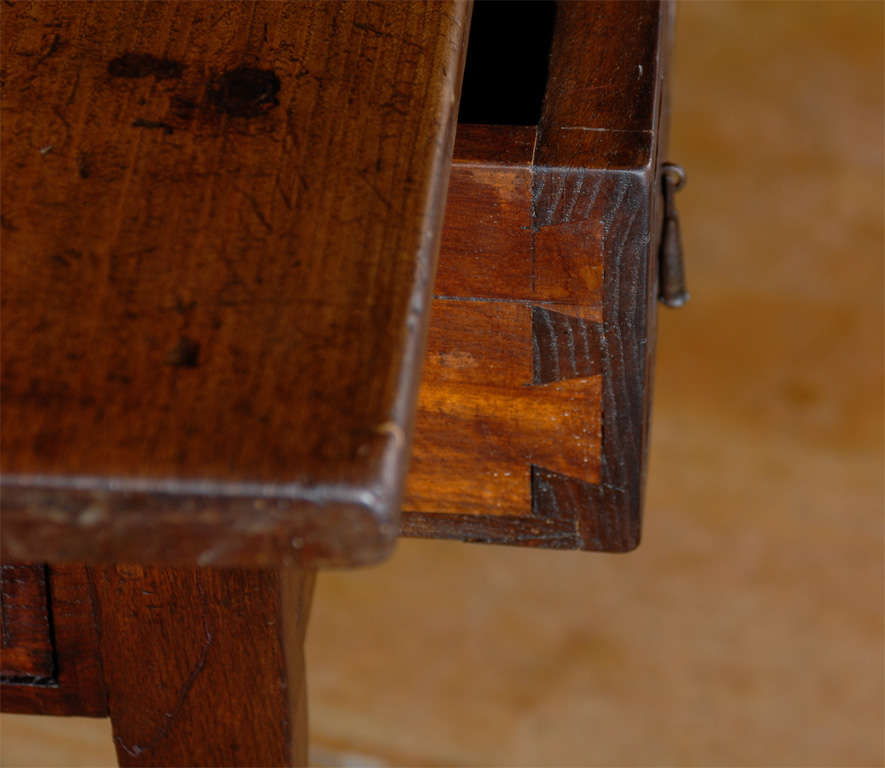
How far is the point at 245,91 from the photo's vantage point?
17.7 inches

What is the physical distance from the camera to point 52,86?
1.50 feet

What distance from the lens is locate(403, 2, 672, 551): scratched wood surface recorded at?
0.67 meters

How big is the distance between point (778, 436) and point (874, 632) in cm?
34

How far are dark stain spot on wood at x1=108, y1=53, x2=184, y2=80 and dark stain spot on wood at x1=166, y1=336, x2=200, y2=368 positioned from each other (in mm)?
131

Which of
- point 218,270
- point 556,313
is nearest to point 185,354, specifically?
point 218,270

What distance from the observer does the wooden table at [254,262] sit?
0.36 m

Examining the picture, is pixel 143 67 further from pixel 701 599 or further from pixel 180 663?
pixel 701 599

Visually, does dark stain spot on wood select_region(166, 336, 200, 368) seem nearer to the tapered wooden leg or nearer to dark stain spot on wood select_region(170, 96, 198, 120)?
dark stain spot on wood select_region(170, 96, 198, 120)

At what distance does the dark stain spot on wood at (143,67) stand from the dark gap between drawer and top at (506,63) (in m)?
0.45

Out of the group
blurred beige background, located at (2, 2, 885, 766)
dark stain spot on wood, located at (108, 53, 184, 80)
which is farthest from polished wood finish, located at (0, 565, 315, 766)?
blurred beige background, located at (2, 2, 885, 766)

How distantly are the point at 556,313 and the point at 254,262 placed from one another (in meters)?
0.35

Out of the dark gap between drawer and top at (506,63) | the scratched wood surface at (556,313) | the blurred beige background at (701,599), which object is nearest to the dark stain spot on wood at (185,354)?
the scratched wood surface at (556,313)

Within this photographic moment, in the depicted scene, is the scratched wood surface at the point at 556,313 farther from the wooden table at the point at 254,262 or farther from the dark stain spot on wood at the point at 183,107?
the dark stain spot on wood at the point at 183,107

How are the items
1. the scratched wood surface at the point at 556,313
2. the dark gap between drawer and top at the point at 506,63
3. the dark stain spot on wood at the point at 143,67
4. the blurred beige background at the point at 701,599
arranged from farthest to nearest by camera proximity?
the blurred beige background at the point at 701,599 → the dark gap between drawer and top at the point at 506,63 → the scratched wood surface at the point at 556,313 → the dark stain spot on wood at the point at 143,67
